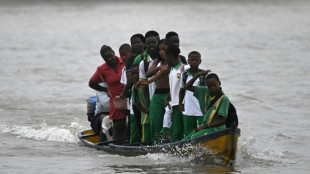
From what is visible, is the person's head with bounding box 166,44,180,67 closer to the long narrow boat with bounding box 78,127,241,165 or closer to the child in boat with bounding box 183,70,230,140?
the child in boat with bounding box 183,70,230,140

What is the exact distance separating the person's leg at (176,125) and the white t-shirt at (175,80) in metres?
0.15

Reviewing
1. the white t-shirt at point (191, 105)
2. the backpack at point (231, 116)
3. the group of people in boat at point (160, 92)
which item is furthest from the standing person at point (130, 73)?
the backpack at point (231, 116)

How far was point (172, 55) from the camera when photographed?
30.8ft

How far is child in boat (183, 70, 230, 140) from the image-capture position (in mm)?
9016

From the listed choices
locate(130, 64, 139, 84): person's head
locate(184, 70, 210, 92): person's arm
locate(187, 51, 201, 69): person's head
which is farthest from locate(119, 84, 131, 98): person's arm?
locate(187, 51, 201, 69): person's head

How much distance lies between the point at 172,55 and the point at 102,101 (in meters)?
2.35

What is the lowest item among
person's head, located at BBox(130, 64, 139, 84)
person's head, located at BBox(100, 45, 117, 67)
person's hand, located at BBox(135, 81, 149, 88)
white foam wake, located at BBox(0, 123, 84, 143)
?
white foam wake, located at BBox(0, 123, 84, 143)

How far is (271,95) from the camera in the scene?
18328mm

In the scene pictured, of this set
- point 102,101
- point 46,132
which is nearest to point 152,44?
point 102,101

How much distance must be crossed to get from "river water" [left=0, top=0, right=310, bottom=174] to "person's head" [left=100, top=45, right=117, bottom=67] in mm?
1419

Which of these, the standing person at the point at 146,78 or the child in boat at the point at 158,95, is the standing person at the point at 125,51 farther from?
the child in boat at the point at 158,95

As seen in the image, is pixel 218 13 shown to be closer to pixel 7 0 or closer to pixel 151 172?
pixel 7 0

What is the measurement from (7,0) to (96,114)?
54891 millimetres

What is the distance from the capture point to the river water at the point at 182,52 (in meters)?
10.6
